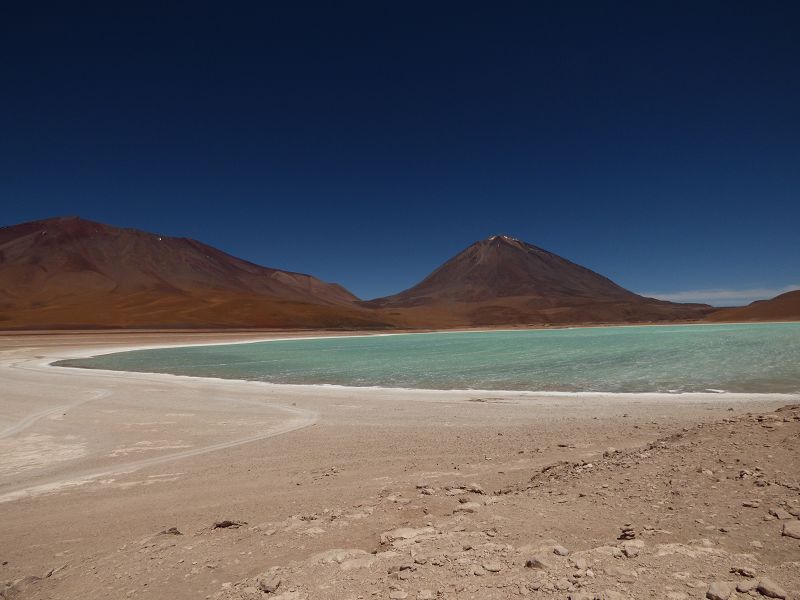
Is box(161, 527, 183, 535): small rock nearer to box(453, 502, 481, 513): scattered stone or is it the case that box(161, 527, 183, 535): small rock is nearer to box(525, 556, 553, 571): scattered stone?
box(453, 502, 481, 513): scattered stone

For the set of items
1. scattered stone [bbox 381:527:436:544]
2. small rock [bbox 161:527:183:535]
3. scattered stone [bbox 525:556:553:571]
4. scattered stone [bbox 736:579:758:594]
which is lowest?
small rock [bbox 161:527:183:535]

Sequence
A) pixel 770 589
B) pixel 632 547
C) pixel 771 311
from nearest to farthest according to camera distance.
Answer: pixel 770 589 → pixel 632 547 → pixel 771 311

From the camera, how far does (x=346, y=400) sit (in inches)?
512

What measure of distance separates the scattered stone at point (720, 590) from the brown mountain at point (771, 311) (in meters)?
127

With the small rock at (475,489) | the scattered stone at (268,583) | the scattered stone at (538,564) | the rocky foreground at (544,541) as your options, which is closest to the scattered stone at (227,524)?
the rocky foreground at (544,541)

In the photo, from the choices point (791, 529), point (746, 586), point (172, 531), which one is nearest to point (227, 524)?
point (172, 531)

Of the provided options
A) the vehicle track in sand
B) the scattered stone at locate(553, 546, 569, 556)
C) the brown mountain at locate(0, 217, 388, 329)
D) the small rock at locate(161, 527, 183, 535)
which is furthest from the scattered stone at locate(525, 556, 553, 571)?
the brown mountain at locate(0, 217, 388, 329)

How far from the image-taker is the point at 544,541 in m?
3.83

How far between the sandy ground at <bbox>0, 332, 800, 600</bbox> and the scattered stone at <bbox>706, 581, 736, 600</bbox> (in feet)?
0.14

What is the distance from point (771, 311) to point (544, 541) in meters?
137

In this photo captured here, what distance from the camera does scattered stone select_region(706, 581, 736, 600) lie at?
2.88 meters

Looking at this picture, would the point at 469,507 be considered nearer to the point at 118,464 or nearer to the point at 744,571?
the point at 744,571

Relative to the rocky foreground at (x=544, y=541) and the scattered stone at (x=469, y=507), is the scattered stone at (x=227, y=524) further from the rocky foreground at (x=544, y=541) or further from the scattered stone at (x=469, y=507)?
the scattered stone at (x=469, y=507)

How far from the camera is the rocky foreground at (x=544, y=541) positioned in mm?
3213
